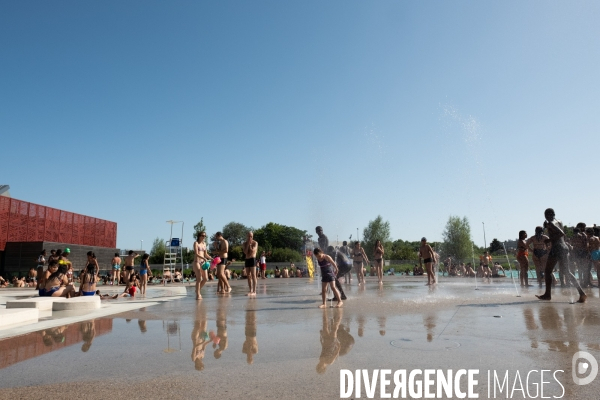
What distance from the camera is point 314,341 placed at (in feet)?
17.7

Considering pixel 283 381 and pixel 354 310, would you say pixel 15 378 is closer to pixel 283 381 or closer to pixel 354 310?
pixel 283 381

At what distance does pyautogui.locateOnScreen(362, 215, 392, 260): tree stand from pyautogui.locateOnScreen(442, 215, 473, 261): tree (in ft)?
45.7

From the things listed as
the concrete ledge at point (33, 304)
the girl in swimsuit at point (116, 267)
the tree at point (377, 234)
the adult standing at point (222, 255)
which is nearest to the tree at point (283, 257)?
the tree at point (377, 234)

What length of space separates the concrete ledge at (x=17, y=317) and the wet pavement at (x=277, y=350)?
0.93 meters

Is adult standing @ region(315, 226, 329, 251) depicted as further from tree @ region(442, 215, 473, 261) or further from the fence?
tree @ region(442, 215, 473, 261)

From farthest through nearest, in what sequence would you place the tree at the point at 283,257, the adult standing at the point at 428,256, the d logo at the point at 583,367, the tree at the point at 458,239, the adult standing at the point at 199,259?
1. the tree at the point at 458,239
2. the tree at the point at 283,257
3. the adult standing at the point at 428,256
4. the adult standing at the point at 199,259
5. the d logo at the point at 583,367

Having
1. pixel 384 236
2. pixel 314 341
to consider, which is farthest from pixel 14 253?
pixel 384 236

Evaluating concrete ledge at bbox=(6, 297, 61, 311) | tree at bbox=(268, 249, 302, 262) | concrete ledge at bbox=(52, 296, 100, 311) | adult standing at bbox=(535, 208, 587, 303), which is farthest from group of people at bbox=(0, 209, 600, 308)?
tree at bbox=(268, 249, 302, 262)

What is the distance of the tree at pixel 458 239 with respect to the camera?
100075mm

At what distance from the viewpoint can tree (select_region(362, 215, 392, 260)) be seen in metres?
105

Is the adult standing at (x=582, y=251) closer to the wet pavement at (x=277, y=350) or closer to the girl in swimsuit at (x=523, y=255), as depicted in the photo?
the girl in swimsuit at (x=523, y=255)

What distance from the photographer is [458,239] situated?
10125 cm

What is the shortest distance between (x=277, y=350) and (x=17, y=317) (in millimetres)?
5113

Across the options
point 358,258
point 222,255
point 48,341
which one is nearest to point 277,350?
point 48,341
